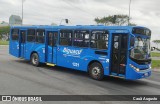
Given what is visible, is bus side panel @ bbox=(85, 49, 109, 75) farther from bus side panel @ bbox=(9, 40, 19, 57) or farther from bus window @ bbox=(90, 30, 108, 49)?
bus side panel @ bbox=(9, 40, 19, 57)

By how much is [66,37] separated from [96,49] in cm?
249

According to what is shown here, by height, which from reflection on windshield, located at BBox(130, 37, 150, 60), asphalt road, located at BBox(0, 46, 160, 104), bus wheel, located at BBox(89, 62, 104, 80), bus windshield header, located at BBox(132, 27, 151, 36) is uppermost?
bus windshield header, located at BBox(132, 27, 151, 36)

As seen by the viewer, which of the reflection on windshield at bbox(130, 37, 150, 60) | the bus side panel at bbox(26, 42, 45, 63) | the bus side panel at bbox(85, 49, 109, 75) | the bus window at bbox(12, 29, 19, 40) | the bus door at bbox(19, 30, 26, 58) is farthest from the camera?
the bus window at bbox(12, 29, 19, 40)

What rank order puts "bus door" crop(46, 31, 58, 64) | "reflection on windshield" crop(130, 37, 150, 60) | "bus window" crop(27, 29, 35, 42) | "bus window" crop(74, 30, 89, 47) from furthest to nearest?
"bus window" crop(27, 29, 35, 42) → "bus door" crop(46, 31, 58, 64) → "bus window" crop(74, 30, 89, 47) → "reflection on windshield" crop(130, 37, 150, 60)

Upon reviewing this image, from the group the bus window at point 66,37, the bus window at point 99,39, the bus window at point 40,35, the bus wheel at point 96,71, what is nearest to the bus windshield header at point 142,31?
the bus window at point 99,39

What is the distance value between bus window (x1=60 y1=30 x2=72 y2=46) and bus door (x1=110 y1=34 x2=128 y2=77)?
3.03 meters

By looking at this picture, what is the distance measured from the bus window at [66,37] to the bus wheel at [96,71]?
209 cm

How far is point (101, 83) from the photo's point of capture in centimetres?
1142

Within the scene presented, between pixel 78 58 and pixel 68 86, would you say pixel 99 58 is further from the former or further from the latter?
pixel 68 86

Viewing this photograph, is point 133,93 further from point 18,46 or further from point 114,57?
point 18,46

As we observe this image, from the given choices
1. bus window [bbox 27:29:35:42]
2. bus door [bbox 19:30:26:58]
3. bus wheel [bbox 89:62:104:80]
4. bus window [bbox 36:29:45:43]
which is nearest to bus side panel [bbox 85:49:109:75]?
bus wheel [bbox 89:62:104:80]

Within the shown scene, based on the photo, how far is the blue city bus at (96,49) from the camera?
36.3 ft

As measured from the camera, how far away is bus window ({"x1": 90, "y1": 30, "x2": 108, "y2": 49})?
11.9 m

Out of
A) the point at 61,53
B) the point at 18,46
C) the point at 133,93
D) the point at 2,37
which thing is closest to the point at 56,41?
the point at 61,53
